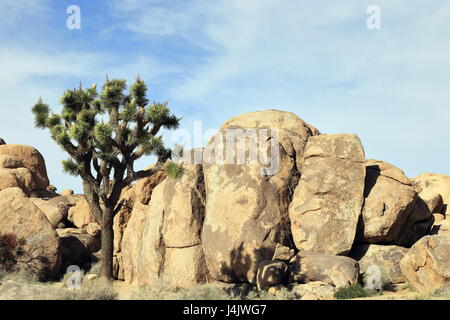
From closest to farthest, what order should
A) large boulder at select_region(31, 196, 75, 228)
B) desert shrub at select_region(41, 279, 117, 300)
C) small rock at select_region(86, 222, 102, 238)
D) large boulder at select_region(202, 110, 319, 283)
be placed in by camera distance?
desert shrub at select_region(41, 279, 117, 300) < large boulder at select_region(202, 110, 319, 283) < small rock at select_region(86, 222, 102, 238) < large boulder at select_region(31, 196, 75, 228)

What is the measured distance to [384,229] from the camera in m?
18.4

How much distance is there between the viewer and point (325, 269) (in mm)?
16688

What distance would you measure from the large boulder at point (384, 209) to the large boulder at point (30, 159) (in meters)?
24.2

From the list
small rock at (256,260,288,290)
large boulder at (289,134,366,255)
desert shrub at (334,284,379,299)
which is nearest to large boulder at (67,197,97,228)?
large boulder at (289,134,366,255)

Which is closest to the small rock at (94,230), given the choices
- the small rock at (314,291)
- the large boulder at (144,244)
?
the large boulder at (144,244)

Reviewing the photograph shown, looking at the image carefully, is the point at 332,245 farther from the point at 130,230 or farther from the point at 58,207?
the point at 58,207

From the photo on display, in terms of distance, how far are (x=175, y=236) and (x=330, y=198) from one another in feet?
20.1

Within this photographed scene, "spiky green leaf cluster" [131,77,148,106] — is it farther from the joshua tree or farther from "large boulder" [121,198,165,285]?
"large boulder" [121,198,165,285]

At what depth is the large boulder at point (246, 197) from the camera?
59.2 feet

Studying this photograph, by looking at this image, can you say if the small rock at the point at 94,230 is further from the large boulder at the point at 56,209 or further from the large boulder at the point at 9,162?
the large boulder at the point at 9,162

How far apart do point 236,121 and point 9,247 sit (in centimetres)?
1084

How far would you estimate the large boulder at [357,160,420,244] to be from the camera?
60.5 feet

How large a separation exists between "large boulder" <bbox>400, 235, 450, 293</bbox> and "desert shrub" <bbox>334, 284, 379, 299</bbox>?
1288mm
